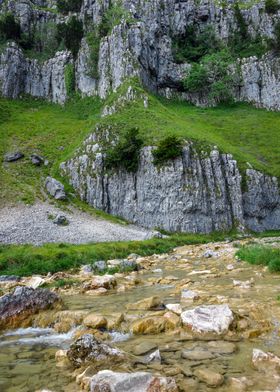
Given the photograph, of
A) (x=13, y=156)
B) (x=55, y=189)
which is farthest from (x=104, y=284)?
(x=13, y=156)

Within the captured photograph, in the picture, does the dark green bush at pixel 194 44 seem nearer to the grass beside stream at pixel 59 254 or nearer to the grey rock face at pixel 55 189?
the grey rock face at pixel 55 189

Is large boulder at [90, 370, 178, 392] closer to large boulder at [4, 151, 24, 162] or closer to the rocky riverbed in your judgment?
the rocky riverbed

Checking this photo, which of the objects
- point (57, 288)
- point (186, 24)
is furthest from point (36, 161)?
point (186, 24)

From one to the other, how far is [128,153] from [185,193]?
40.0 ft

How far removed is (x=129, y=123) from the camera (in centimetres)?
6675

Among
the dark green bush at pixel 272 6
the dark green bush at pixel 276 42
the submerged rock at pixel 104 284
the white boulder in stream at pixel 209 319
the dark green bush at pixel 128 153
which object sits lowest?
the submerged rock at pixel 104 284

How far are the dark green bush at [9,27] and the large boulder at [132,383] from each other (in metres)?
121

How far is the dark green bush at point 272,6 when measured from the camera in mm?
110625

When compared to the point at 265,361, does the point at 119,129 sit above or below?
above

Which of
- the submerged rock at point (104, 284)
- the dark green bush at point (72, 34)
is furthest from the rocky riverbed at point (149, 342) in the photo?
the dark green bush at point (72, 34)

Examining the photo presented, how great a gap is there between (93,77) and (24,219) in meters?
63.8

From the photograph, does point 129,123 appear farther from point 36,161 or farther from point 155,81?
point 155,81

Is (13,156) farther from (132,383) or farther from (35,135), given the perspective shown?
(132,383)

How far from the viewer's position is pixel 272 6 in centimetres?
11088
